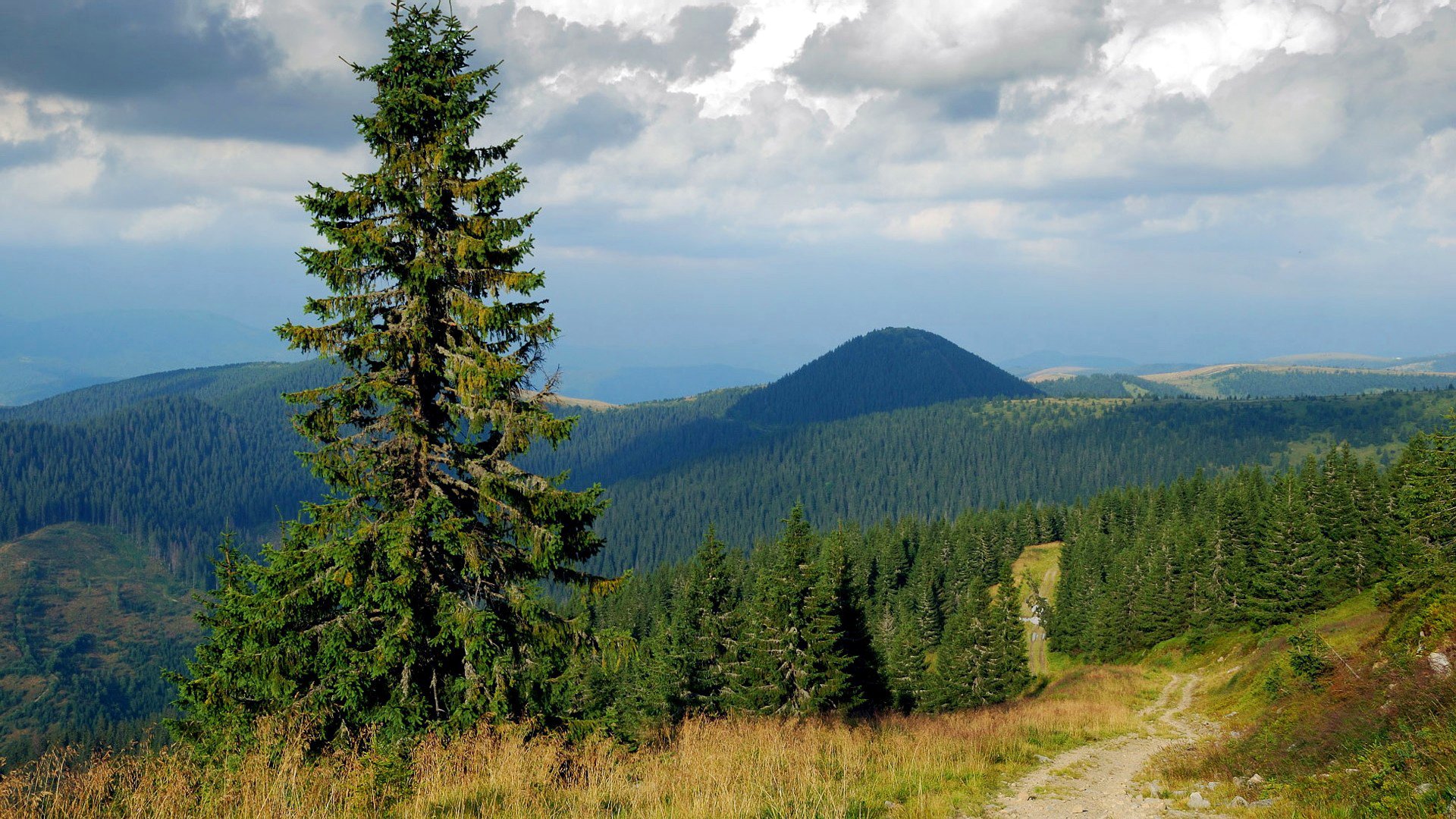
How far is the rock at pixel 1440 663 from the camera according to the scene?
12750mm

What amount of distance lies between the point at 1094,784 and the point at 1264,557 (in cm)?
5453

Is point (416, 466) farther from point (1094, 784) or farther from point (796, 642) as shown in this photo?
point (796, 642)

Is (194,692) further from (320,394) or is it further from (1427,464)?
(1427,464)

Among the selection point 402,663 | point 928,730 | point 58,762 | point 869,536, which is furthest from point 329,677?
point 869,536

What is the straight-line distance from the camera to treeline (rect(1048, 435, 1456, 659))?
48.7m

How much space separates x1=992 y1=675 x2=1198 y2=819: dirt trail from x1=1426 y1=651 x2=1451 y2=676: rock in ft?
16.4

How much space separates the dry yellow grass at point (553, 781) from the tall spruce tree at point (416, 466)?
208 cm

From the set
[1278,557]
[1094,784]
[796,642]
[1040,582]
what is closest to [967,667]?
[1278,557]

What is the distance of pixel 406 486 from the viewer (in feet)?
40.3

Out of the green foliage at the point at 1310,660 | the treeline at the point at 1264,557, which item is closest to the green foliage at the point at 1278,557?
the treeline at the point at 1264,557

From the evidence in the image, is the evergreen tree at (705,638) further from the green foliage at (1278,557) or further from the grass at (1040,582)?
the grass at (1040,582)

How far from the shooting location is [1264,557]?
183 feet

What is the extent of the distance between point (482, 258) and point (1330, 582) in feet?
209

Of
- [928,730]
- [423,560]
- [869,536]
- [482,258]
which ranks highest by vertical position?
[482,258]
